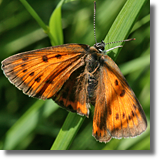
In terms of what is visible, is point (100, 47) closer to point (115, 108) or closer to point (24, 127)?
point (115, 108)

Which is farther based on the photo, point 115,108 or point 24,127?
point 24,127

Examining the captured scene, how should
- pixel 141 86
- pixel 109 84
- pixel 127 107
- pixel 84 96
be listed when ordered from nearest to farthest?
pixel 127 107 < pixel 109 84 < pixel 84 96 < pixel 141 86

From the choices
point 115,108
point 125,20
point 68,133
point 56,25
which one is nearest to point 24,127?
point 68,133

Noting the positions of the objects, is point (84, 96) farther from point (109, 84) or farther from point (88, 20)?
point (88, 20)

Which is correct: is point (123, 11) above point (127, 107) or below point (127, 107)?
above

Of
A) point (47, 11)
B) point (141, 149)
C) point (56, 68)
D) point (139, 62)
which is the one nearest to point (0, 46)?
point (47, 11)

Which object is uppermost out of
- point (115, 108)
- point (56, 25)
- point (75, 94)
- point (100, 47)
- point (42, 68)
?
point (56, 25)

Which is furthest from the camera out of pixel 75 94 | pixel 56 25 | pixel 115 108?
pixel 56 25
